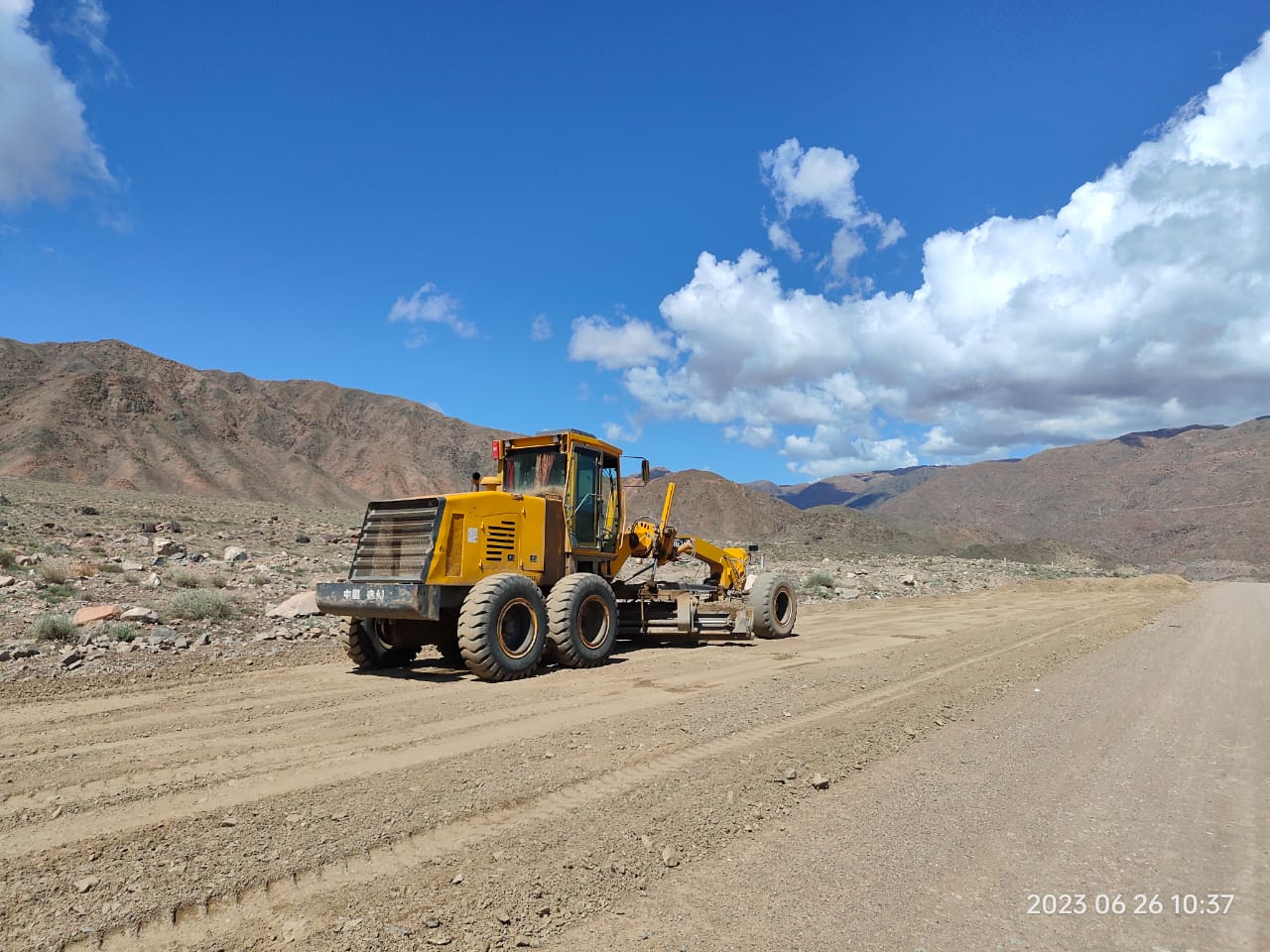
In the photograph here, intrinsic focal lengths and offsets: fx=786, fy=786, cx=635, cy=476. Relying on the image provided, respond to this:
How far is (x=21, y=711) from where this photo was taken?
7441 mm

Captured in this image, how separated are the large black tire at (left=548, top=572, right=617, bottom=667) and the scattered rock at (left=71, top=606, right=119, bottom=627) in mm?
6961

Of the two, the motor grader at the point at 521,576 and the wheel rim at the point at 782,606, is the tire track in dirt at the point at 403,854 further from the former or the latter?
the wheel rim at the point at 782,606

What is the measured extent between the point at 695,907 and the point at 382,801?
2.23 m

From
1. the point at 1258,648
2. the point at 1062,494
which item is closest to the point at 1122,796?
the point at 1258,648

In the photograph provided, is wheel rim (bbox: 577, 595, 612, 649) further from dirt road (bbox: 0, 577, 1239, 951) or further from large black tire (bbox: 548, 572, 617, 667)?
dirt road (bbox: 0, 577, 1239, 951)

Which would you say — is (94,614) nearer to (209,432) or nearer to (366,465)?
(209,432)

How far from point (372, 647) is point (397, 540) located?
1604 millimetres

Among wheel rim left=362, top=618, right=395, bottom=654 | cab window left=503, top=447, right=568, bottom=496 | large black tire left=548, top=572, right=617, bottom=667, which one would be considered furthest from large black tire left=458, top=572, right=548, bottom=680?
cab window left=503, top=447, right=568, bottom=496

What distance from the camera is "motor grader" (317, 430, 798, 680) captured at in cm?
921

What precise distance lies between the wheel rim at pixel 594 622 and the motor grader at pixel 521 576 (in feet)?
0.06

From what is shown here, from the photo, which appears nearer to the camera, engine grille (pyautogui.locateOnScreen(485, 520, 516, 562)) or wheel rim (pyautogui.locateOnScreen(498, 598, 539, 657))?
wheel rim (pyautogui.locateOnScreen(498, 598, 539, 657))

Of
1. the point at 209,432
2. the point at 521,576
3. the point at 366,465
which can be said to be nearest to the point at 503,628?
the point at 521,576

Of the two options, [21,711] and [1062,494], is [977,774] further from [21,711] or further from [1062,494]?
[1062,494]
